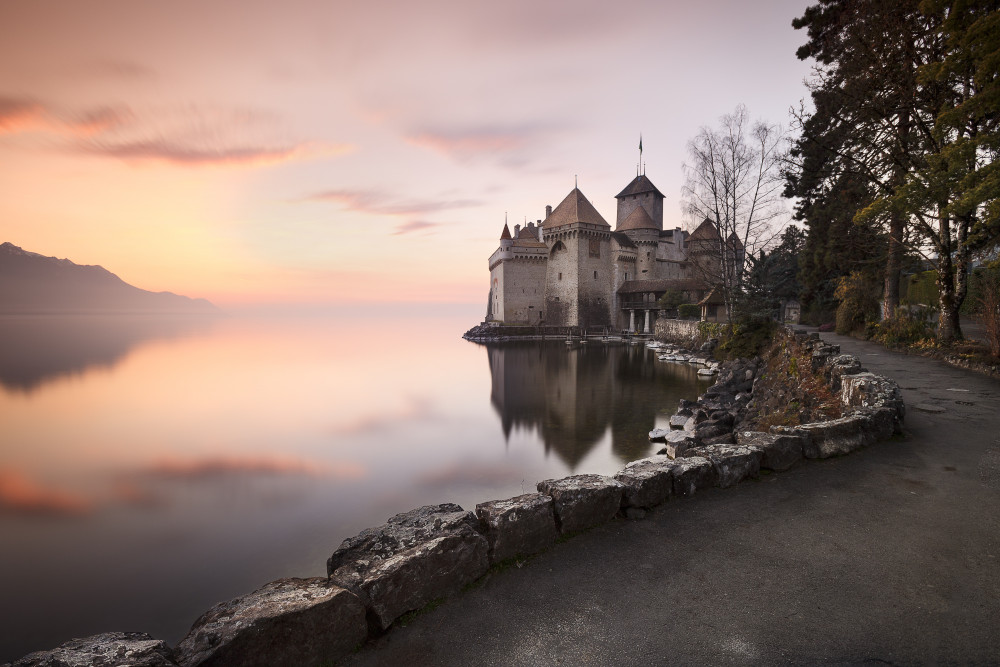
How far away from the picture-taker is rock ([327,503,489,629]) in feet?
9.25

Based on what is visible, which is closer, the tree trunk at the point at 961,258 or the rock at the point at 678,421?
the tree trunk at the point at 961,258

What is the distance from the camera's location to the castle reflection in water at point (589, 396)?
1299 centimetres

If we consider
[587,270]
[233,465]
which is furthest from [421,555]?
[587,270]

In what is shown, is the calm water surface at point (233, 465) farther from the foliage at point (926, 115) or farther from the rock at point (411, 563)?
the foliage at point (926, 115)

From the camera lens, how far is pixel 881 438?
20.3 ft

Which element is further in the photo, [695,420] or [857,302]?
[857,302]

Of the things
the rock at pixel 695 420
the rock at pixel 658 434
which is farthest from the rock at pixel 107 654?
the rock at pixel 695 420

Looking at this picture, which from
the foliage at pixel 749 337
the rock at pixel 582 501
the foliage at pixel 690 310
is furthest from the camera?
the foliage at pixel 690 310

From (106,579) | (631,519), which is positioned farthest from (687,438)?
(106,579)

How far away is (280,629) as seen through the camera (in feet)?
7.88

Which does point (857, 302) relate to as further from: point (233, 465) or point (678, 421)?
point (233, 465)

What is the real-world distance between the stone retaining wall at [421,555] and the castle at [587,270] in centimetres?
→ 4474

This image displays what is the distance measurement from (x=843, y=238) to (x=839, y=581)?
23.9 meters

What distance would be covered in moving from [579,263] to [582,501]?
47.9 m
